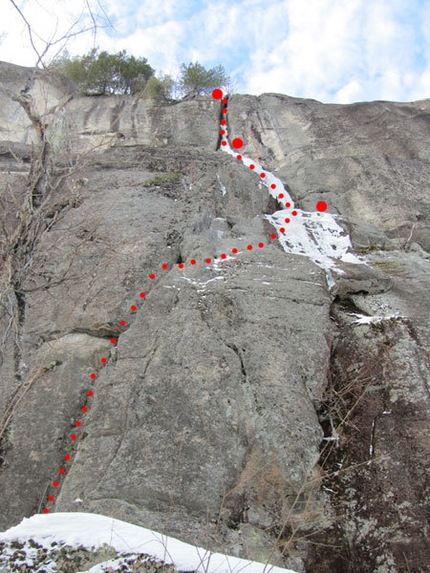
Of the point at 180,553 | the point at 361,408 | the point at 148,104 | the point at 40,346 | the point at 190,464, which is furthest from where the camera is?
the point at 148,104

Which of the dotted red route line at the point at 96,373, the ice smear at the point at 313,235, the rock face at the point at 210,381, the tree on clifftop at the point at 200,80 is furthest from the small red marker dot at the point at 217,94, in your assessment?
the dotted red route line at the point at 96,373

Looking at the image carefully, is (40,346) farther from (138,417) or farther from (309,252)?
(309,252)

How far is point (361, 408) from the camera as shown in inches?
186

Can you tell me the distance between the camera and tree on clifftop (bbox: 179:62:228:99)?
16.3 meters

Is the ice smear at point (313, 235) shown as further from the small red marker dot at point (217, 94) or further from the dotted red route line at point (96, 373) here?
the small red marker dot at point (217, 94)

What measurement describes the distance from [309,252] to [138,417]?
4.84 meters

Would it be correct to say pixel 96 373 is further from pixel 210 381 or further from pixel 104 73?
pixel 104 73

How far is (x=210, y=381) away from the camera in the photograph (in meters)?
4.50

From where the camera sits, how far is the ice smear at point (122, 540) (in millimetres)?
2510

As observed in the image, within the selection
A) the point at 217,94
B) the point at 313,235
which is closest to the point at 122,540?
the point at 313,235

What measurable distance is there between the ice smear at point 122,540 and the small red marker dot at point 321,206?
834cm

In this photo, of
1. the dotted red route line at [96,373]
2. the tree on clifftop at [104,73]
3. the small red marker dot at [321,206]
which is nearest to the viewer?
the dotted red route line at [96,373]

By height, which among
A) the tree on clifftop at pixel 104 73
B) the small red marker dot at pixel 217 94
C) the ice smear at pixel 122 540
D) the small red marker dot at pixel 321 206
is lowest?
the ice smear at pixel 122 540

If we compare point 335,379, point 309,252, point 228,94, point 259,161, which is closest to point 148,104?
point 228,94
